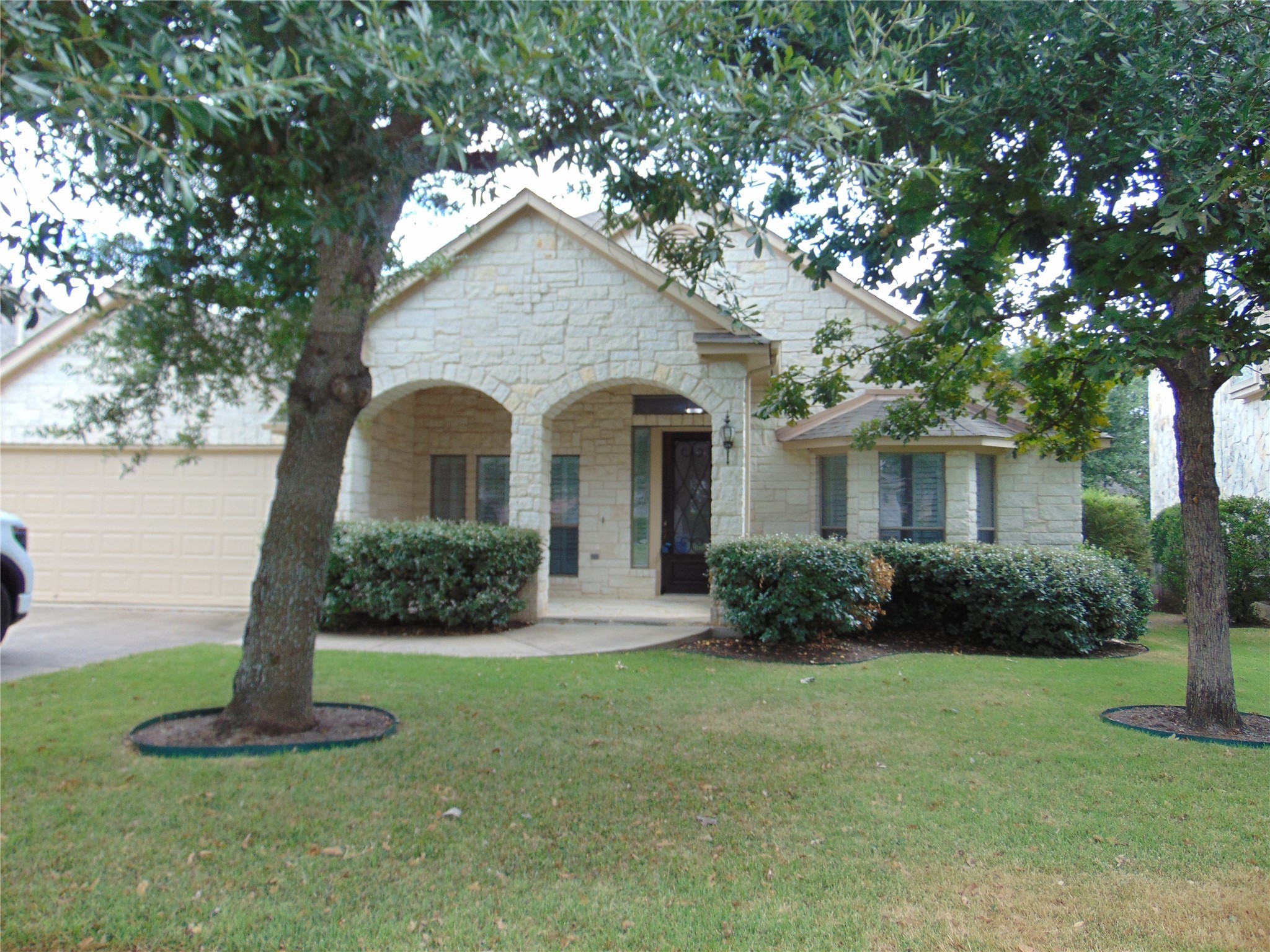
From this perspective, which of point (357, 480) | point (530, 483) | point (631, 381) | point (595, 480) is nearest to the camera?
point (631, 381)

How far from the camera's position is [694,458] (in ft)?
44.4

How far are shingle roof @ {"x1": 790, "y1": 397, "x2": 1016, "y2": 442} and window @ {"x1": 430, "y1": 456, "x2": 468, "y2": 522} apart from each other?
5058mm

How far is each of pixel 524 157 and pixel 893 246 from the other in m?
2.36

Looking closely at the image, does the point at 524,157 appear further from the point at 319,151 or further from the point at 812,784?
the point at 812,784

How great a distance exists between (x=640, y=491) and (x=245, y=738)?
27.2ft

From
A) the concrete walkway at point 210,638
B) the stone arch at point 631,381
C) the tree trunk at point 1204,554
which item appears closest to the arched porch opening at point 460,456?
the stone arch at point 631,381

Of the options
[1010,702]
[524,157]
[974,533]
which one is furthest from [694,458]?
[524,157]

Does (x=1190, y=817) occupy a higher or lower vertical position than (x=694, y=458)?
lower

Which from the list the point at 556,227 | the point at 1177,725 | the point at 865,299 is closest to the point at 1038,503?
the point at 865,299

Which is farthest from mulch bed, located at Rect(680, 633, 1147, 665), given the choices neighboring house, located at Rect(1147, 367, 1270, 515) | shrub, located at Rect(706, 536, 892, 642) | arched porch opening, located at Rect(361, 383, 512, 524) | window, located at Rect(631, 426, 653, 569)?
arched porch opening, located at Rect(361, 383, 512, 524)

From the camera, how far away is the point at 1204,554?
6.28 meters

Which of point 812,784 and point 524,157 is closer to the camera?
point 524,157

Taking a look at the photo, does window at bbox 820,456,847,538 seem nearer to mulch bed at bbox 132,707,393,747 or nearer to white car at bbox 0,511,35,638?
mulch bed at bbox 132,707,393,747

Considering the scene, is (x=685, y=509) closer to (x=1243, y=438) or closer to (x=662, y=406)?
(x=662, y=406)
